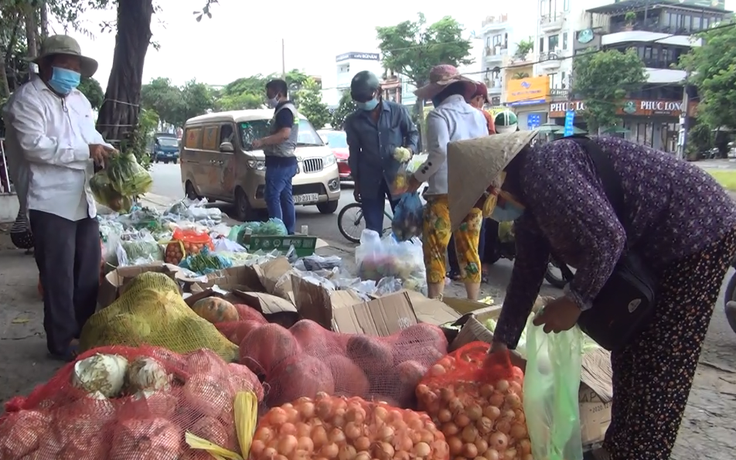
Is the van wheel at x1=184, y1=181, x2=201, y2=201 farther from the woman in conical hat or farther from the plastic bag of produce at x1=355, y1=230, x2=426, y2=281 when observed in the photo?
the woman in conical hat

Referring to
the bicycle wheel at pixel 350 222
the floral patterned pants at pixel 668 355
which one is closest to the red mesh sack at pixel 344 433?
the floral patterned pants at pixel 668 355

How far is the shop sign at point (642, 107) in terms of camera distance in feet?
144

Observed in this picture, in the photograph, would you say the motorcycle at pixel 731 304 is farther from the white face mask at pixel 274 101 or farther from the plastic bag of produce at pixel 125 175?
the white face mask at pixel 274 101

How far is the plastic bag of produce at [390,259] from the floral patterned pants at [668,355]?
9.51ft

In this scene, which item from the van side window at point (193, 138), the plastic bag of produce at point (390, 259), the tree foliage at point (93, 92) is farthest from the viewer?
the tree foliage at point (93, 92)

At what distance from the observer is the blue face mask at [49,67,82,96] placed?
11.9 feet

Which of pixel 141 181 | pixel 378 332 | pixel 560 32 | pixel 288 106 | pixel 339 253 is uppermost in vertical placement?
pixel 560 32

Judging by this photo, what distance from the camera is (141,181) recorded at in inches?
149

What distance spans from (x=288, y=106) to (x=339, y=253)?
1.92 meters

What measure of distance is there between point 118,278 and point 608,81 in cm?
4477

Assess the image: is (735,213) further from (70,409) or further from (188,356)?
(70,409)

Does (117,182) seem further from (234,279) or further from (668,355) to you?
(668,355)

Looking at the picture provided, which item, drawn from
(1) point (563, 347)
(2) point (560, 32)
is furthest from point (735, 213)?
(2) point (560, 32)

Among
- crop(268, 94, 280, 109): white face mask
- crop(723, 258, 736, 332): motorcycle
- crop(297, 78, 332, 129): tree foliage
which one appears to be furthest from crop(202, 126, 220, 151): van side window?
crop(297, 78, 332, 129): tree foliage
